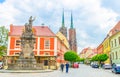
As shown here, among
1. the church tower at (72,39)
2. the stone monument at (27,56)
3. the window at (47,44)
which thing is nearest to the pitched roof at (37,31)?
the window at (47,44)

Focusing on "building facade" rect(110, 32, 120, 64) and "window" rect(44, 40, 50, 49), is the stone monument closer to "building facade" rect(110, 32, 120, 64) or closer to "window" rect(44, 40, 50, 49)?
"window" rect(44, 40, 50, 49)

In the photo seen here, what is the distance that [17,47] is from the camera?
5484cm

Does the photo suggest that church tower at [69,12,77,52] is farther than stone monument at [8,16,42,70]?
Yes

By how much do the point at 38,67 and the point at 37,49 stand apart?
2126 cm

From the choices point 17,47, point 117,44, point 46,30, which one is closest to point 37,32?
point 46,30

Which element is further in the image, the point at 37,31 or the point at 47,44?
the point at 37,31

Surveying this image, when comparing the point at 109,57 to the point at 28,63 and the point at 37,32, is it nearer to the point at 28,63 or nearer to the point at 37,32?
the point at 37,32

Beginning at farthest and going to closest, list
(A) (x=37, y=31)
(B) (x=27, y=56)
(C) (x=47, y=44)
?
1. (A) (x=37, y=31)
2. (C) (x=47, y=44)
3. (B) (x=27, y=56)

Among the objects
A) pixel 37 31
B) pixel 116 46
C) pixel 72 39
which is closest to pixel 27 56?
pixel 37 31

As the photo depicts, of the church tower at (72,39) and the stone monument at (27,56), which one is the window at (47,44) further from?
the church tower at (72,39)

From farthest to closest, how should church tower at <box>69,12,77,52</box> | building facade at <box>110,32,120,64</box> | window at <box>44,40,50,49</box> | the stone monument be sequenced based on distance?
church tower at <box>69,12,77,52</box> < window at <box>44,40,50,49</box> < building facade at <box>110,32,120,64</box> < the stone monument

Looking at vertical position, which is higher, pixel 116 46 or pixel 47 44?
pixel 47 44

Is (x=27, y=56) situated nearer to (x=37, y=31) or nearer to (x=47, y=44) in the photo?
(x=47, y=44)

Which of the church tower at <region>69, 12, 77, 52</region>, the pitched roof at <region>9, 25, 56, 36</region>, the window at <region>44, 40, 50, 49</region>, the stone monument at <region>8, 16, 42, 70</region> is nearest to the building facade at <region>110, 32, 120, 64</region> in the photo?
the pitched roof at <region>9, 25, 56, 36</region>
